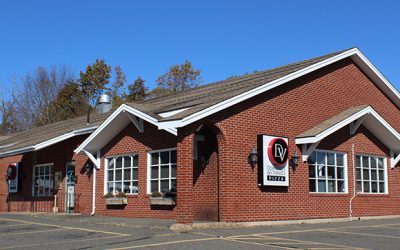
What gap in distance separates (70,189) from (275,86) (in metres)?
11.0

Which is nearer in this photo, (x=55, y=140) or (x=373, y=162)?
(x=373, y=162)

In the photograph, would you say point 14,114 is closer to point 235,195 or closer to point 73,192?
point 73,192

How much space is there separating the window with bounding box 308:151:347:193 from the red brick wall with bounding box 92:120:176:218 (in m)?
4.96

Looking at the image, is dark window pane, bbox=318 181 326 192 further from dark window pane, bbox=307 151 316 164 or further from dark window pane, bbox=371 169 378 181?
dark window pane, bbox=371 169 378 181

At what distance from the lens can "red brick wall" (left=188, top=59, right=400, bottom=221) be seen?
15273 millimetres

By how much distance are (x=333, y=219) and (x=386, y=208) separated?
11.9ft

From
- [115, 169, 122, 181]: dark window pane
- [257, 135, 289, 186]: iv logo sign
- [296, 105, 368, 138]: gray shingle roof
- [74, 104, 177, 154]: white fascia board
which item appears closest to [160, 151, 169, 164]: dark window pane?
[74, 104, 177, 154]: white fascia board

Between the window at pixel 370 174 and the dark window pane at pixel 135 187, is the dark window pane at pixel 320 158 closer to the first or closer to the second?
the window at pixel 370 174

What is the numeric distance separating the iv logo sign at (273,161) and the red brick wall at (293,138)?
0.82 ft

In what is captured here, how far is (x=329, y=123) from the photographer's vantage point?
18.0 metres

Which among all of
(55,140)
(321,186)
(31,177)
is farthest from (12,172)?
(321,186)

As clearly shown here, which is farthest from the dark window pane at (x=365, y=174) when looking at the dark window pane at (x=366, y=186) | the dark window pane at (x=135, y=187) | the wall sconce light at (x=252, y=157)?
the dark window pane at (x=135, y=187)

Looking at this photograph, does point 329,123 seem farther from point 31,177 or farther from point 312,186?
point 31,177

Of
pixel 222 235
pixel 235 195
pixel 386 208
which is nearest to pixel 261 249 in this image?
pixel 222 235
